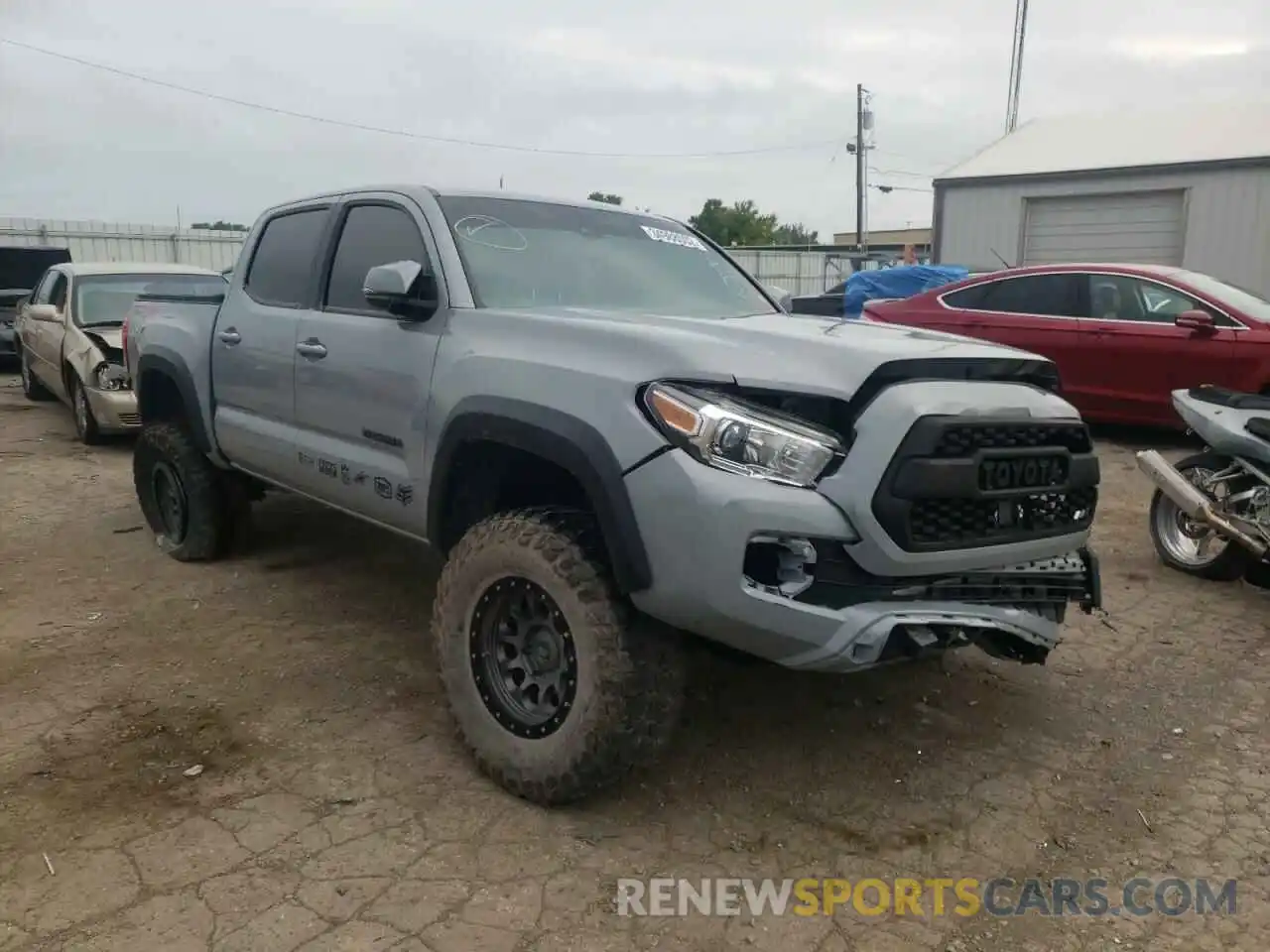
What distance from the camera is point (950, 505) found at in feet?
8.95

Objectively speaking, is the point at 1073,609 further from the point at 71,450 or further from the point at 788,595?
the point at 71,450

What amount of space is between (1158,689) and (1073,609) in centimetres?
92

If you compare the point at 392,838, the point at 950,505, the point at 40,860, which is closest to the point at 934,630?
the point at 950,505

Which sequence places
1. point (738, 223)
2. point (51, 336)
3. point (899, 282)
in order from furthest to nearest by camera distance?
point (738, 223) → point (899, 282) → point (51, 336)

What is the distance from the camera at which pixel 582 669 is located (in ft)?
9.36

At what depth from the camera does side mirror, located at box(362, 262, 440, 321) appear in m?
3.38

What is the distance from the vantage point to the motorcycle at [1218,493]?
15.9ft

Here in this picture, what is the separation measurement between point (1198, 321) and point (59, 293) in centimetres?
1074

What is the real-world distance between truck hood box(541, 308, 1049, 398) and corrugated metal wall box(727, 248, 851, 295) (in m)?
23.8

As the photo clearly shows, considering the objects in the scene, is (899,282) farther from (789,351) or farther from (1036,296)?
(789,351)

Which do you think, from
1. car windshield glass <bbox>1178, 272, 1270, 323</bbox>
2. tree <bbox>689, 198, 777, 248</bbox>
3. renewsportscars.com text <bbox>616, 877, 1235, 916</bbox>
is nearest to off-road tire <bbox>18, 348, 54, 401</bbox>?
renewsportscars.com text <bbox>616, 877, 1235, 916</bbox>

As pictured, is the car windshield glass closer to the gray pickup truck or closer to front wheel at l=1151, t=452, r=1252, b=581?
front wheel at l=1151, t=452, r=1252, b=581

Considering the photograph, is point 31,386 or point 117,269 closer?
point 117,269

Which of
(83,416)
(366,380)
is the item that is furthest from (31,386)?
(366,380)
